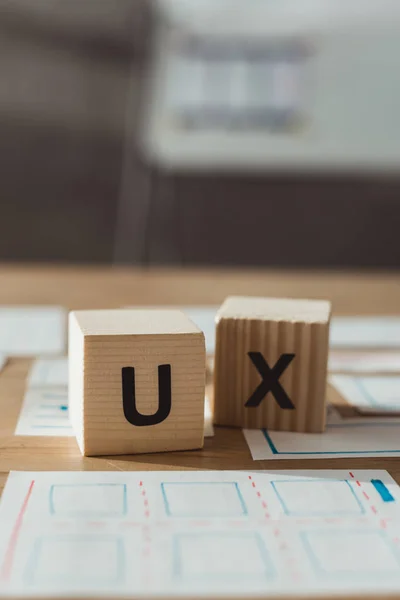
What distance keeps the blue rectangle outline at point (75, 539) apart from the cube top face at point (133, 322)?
0.17 metres

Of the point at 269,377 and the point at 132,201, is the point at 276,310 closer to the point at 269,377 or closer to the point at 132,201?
the point at 269,377

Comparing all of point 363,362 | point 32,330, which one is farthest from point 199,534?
point 32,330

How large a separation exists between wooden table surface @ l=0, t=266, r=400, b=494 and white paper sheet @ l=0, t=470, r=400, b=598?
0.02 metres

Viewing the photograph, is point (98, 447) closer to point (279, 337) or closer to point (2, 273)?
point (279, 337)

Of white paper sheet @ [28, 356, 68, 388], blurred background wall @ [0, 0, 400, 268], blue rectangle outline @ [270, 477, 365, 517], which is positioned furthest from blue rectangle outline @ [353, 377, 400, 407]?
blurred background wall @ [0, 0, 400, 268]

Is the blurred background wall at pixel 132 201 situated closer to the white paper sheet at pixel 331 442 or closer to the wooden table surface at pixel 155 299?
the wooden table surface at pixel 155 299

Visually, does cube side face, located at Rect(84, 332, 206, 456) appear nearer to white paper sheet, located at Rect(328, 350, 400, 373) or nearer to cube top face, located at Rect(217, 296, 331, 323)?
cube top face, located at Rect(217, 296, 331, 323)

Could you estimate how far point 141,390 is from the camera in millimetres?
591

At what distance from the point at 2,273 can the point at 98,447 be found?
903 mm

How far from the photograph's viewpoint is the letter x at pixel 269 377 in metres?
0.66

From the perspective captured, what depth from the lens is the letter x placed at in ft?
2.16

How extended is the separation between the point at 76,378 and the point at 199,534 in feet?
Answer: 0.68

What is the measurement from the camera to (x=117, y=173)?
2.73 metres

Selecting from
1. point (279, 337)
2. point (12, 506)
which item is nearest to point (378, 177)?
point (279, 337)
